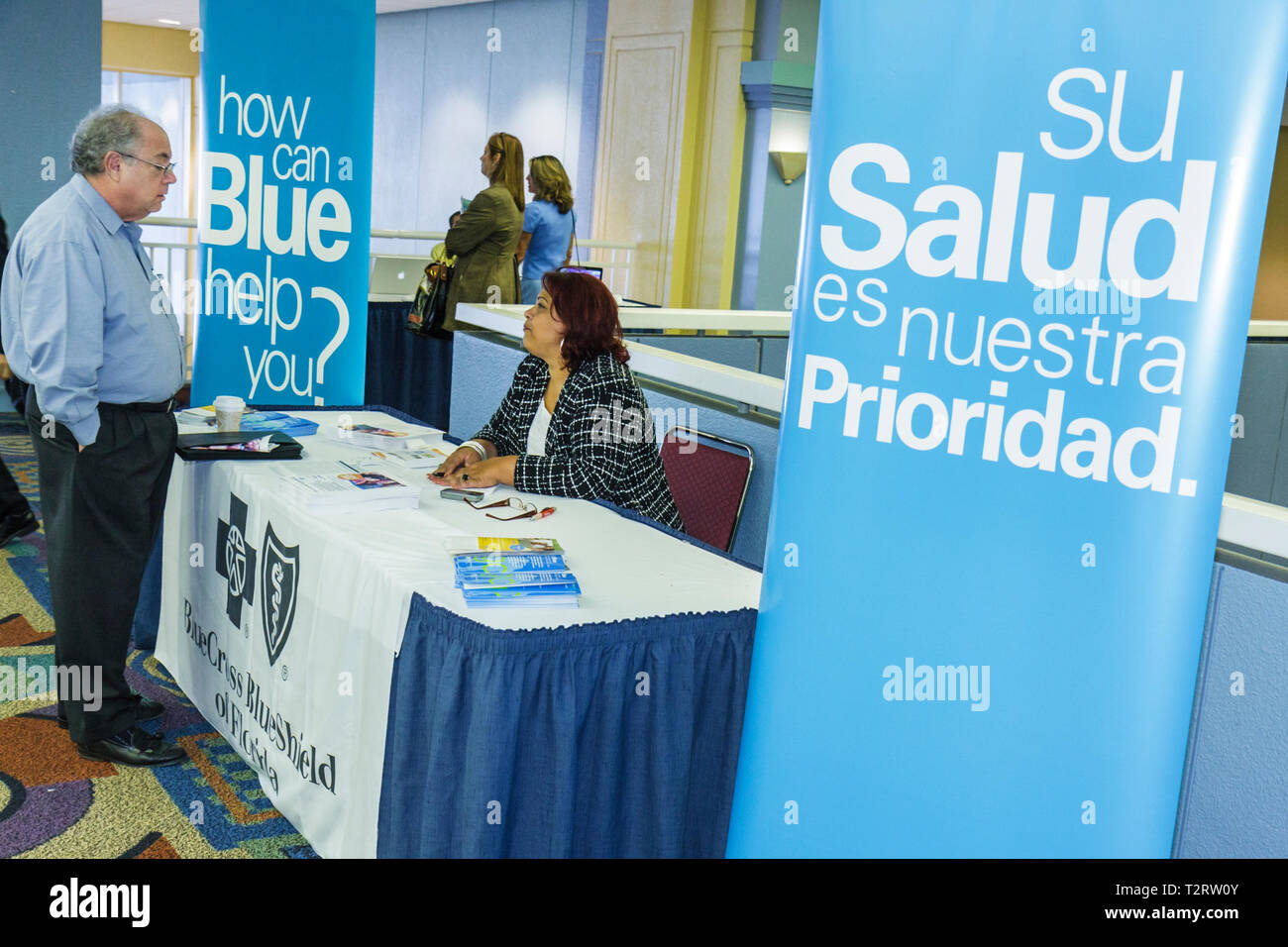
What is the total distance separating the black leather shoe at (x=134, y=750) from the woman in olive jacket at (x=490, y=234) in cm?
294

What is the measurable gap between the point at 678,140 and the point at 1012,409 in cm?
720

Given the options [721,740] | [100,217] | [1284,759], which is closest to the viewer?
[1284,759]

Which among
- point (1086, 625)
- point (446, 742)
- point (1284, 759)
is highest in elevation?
point (1086, 625)

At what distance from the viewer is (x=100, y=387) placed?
Answer: 2.64 meters

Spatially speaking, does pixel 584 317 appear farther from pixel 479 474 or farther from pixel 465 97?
pixel 465 97

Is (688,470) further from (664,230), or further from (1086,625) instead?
(664,230)

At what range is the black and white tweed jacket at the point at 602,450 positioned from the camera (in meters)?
2.82

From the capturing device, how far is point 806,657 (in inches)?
65.9

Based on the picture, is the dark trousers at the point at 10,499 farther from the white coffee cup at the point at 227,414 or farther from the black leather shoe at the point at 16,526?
the white coffee cup at the point at 227,414

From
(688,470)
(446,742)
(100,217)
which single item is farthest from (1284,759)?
(100,217)

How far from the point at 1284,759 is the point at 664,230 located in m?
7.19

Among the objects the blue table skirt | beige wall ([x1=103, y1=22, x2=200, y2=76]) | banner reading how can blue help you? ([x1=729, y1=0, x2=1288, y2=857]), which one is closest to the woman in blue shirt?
the blue table skirt

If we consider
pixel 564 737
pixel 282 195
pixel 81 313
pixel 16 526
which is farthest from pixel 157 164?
pixel 16 526

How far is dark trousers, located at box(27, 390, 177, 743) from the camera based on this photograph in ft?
8.76
